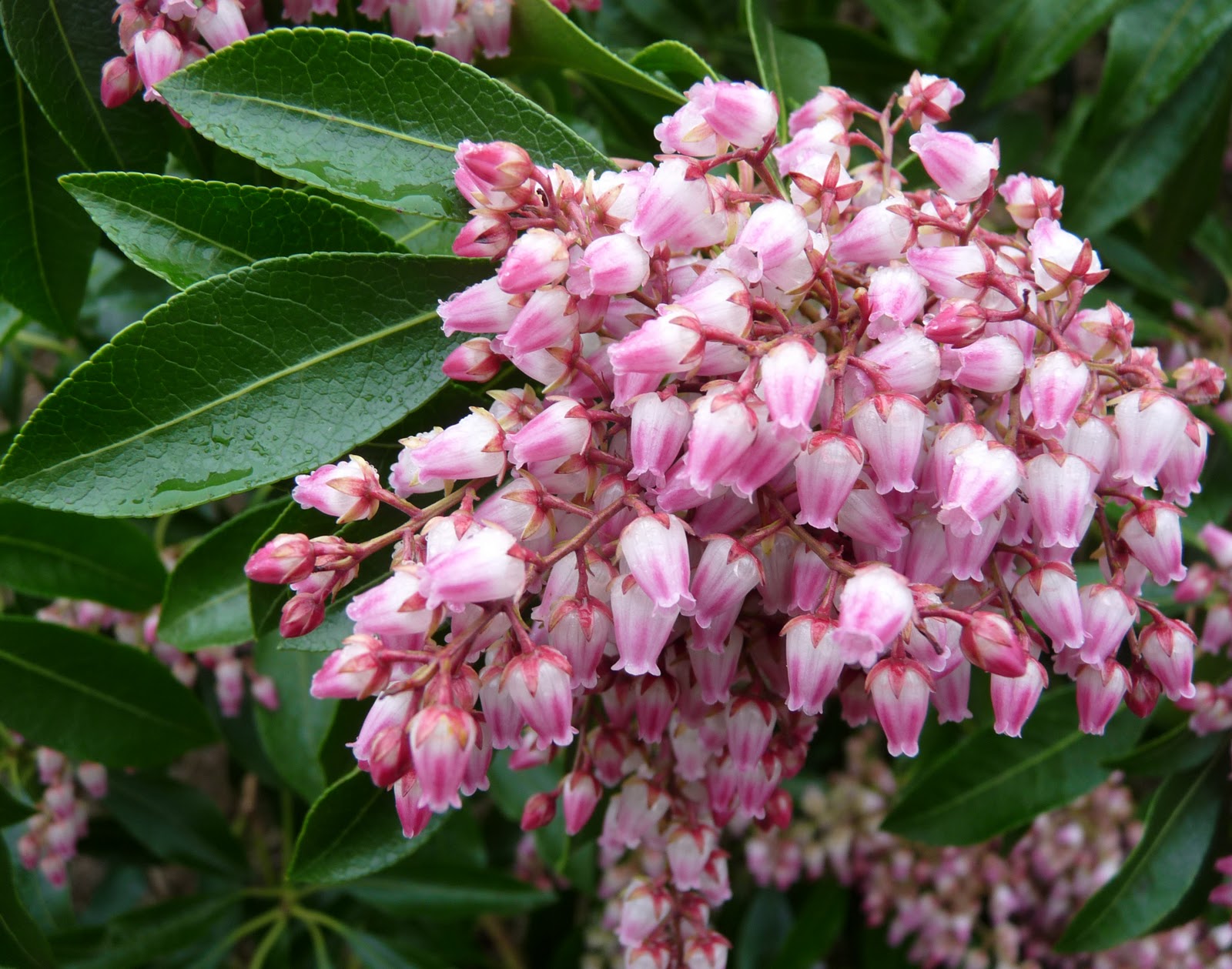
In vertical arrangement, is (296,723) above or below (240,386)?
below

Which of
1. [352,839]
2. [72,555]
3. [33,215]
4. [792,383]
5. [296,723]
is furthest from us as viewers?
[296,723]

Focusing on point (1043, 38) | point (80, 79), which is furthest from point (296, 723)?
point (1043, 38)

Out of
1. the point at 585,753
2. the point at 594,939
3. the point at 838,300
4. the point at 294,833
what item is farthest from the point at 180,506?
the point at 594,939

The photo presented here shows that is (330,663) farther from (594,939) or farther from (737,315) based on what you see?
(594,939)

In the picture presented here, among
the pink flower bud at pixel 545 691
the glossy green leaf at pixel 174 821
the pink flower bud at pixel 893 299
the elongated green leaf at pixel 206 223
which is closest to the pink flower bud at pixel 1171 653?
the pink flower bud at pixel 893 299

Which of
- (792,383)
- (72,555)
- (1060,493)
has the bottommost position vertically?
(72,555)

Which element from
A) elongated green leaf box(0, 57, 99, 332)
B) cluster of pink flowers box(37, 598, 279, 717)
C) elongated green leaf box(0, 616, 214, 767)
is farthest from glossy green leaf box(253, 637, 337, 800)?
elongated green leaf box(0, 57, 99, 332)

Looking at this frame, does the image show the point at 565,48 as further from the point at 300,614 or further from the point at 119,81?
the point at 300,614
